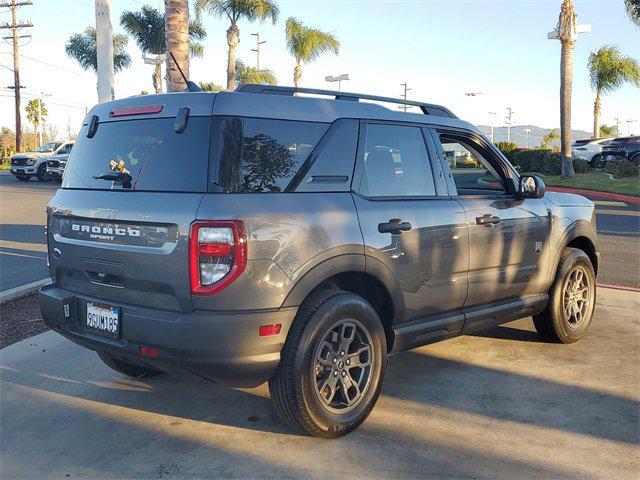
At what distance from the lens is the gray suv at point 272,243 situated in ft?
10.9

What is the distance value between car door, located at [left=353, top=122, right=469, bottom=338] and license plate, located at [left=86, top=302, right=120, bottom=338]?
1500mm

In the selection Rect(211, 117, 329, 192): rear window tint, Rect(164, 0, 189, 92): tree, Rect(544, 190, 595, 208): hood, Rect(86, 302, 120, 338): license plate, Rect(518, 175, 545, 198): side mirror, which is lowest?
Rect(86, 302, 120, 338): license plate

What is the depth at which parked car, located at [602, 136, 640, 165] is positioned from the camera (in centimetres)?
2742

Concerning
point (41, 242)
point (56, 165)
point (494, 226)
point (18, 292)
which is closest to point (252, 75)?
point (56, 165)

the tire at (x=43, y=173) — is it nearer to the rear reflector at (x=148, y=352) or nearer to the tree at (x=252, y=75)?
the tree at (x=252, y=75)

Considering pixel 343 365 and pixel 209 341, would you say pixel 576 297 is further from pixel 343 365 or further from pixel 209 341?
pixel 209 341

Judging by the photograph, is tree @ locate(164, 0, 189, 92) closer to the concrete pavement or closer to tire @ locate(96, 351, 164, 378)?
the concrete pavement

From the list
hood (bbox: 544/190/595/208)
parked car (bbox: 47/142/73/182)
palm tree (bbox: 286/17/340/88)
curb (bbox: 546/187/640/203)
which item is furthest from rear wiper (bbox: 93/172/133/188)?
palm tree (bbox: 286/17/340/88)

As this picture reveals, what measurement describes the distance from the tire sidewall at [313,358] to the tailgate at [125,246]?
27.7 inches

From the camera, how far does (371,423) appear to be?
4023 millimetres

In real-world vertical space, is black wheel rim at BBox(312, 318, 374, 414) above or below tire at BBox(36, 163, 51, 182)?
below

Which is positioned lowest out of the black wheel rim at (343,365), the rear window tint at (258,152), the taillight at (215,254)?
the black wheel rim at (343,365)

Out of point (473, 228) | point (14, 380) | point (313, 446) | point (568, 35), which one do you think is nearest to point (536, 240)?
point (473, 228)

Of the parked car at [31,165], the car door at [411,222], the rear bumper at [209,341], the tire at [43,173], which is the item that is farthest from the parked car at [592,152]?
the rear bumper at [209,341]
